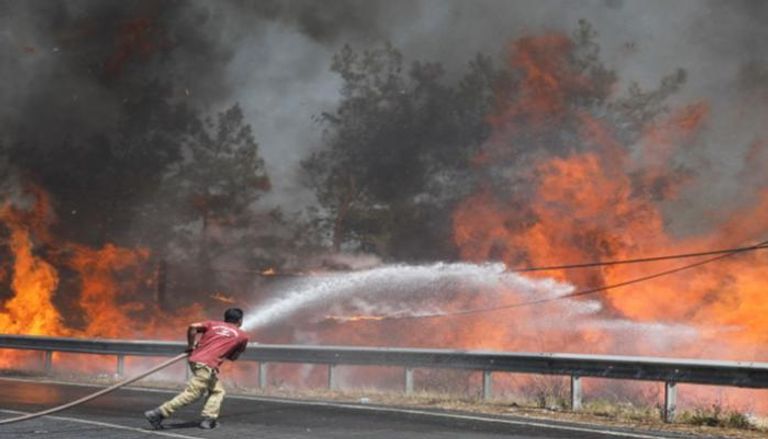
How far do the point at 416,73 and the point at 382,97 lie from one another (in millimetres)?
1225

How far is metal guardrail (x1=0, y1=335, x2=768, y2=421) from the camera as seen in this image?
33.4 ft

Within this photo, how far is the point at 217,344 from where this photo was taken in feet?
30.2

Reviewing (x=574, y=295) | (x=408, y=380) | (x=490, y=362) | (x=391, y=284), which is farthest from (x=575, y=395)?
(x=391, y=284)

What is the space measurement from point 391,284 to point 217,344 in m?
15.9

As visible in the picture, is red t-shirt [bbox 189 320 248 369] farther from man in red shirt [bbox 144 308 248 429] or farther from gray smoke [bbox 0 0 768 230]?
gray smoke [bbox 0 0 768 230]

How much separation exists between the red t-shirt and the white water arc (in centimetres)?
1367

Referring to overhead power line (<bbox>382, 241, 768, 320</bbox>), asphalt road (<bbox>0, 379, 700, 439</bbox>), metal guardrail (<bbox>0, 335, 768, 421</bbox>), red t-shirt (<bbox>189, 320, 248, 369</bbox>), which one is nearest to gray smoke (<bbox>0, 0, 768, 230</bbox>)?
overhead power line (<bbox>382, 241, 768, 320</bbox>)

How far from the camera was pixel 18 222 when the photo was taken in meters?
26.2

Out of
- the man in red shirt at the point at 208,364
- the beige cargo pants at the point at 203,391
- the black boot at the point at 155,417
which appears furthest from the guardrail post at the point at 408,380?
the black boot at the point at 155,417

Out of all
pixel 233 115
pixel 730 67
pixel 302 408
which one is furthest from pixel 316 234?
pixel 302 408

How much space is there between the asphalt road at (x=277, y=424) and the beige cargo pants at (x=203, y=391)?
224 millimetres

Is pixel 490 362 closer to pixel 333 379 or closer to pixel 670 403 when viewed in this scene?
pixel 670 403

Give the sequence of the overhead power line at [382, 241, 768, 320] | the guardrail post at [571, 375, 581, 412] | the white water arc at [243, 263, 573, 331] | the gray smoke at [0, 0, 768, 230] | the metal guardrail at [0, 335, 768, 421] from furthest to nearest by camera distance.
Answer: the gray smoke at [0, 0, 768, 230] → the white water arc at [243, 263, 573, 331] → the overhead power line at [382, 241, 768, 320] → the guardrail post at [571, 375, 581, 412] → the metal guardrail at [0, 335, 768, 421]

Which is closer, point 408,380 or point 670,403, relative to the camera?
point 670,403
